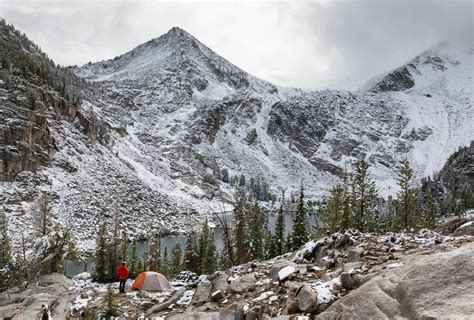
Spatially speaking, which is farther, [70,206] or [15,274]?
[70,206]

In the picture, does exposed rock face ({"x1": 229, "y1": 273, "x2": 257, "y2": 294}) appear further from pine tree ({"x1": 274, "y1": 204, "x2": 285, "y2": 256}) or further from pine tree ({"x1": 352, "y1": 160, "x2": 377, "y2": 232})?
pine tree ({"x1": 274, "y1": 204, "x2": 285, "y2": 256})

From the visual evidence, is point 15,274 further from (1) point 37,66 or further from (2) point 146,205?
(1) point 37,66

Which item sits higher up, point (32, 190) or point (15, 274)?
point (32, 190)

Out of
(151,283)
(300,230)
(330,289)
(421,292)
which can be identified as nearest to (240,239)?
(300,230)

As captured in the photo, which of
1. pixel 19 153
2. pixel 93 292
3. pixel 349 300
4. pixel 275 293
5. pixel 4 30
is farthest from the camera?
pixel 4 30

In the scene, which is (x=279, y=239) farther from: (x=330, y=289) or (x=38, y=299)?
(x=330, y=289)

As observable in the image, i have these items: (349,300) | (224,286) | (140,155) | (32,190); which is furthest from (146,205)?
(349,300)

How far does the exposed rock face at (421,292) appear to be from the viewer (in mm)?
7242

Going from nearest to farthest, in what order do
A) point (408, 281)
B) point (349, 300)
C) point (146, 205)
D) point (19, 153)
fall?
point (408, 281), point (349, 300), point (19, 153), point (146, 205)

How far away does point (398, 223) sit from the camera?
5316 centimetres

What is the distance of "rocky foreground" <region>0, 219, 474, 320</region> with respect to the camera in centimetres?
792

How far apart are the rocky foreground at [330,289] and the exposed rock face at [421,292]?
20 mm

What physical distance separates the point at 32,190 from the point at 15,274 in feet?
236

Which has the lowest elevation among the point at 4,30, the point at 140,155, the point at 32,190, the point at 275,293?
the point at 275,293
